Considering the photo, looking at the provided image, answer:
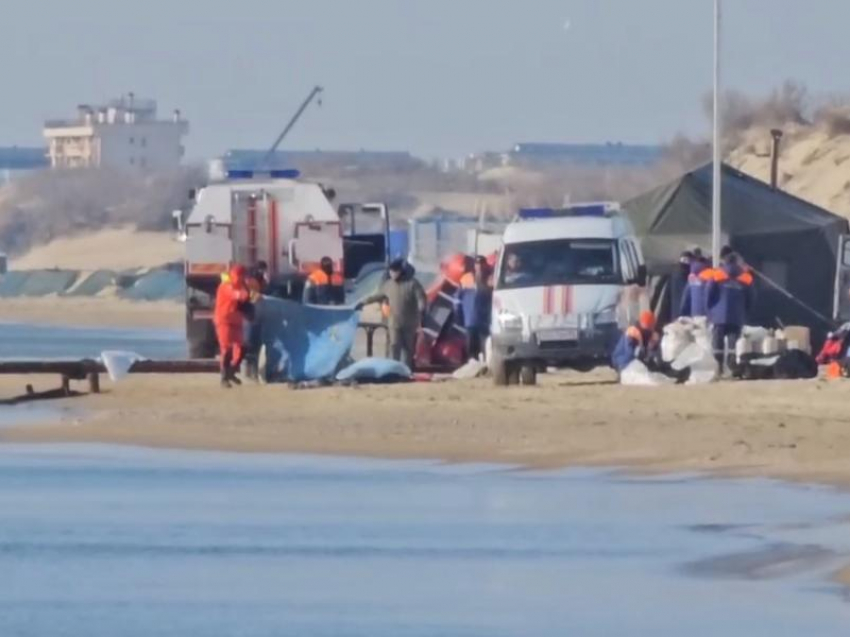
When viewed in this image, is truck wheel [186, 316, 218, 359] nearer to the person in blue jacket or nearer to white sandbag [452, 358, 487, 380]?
white sandbag [452, 358, 487, 380]

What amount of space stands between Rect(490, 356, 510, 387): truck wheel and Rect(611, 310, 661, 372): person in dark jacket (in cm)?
125

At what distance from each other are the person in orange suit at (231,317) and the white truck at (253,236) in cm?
496

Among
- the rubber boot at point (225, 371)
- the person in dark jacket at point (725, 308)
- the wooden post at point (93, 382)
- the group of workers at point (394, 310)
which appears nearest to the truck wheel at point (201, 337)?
the group of workers at point (394, 310)

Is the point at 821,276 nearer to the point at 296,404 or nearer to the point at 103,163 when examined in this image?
the point at 296,404

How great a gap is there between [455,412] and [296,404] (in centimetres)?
209

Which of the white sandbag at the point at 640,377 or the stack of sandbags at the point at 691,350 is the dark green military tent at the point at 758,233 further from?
the white sandbag at the point at 640,377

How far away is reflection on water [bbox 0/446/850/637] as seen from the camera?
47.3 ft

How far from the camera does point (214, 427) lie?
1049 inches

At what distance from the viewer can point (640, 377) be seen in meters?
29.2

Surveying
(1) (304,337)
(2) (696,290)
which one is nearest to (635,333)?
(2) (696,290)

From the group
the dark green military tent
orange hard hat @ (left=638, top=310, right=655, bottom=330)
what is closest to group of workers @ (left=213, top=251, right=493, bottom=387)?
orange hard hat @ (left=638, top=310, right=655, bottom=330)

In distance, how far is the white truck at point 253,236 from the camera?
3597 cm

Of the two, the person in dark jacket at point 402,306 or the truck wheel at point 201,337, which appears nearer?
the person in dark jacket at point 402,306

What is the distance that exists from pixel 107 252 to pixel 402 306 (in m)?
88.3
